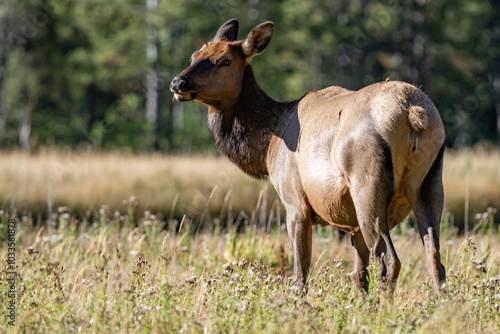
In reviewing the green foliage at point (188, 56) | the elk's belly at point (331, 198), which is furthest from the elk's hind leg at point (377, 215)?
the green foliage at point (188, 56)

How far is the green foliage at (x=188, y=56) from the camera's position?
907 inches

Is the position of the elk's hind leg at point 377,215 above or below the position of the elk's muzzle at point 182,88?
below

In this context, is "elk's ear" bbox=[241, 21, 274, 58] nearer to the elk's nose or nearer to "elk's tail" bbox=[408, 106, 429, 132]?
the elk's nose

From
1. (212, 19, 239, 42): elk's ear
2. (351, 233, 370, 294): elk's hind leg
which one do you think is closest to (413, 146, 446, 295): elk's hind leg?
(351, 233, 370, 294): elk's hind leg

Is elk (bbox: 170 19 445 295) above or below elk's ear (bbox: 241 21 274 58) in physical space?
below

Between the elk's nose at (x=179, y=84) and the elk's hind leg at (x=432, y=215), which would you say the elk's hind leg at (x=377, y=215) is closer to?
the elk's hind leg at (x=432, y=215)

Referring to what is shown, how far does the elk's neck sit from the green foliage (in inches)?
620

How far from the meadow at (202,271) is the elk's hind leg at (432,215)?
203 millimetres

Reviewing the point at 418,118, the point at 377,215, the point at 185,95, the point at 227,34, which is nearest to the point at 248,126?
the point at 185,95

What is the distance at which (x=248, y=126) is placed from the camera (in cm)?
576

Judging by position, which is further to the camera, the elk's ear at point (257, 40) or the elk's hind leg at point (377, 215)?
the elk's ear at point (257, 40)

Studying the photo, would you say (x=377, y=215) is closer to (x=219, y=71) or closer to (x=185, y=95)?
(x=185, y=95)

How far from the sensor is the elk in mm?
4066

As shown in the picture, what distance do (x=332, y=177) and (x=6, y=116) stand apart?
25.0 m
